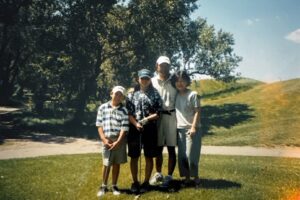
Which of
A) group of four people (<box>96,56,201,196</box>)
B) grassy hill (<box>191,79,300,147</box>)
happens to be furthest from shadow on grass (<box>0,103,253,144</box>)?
group of four people (<box>96,56,201,196</box>)

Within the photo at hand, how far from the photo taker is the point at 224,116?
111 ft

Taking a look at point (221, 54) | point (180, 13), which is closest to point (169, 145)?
point (180, 13)

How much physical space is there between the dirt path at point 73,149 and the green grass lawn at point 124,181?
12.7ft

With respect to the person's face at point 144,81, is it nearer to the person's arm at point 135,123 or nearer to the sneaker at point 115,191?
the person's arm at point 135,123

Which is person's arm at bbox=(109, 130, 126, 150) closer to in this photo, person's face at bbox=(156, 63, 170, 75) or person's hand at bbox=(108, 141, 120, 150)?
person's hand at bbox=(108, 141, 120, 150)

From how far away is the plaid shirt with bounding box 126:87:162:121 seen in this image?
8.18 metres

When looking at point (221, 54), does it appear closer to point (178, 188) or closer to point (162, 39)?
point (162, 39)

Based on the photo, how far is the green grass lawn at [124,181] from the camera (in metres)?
8.45

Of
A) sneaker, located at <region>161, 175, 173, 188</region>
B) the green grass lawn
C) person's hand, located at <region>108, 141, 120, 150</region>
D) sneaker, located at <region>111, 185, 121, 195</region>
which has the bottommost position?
the green grass lawn

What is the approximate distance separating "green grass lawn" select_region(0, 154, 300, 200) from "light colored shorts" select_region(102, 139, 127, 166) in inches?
29.2

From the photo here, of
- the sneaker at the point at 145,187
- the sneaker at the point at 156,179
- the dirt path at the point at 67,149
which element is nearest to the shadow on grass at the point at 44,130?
the dirt path at the point at 67,149

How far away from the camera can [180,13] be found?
1252 inches

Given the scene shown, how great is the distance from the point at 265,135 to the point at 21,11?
22.2 metres

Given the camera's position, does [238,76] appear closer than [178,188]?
No
